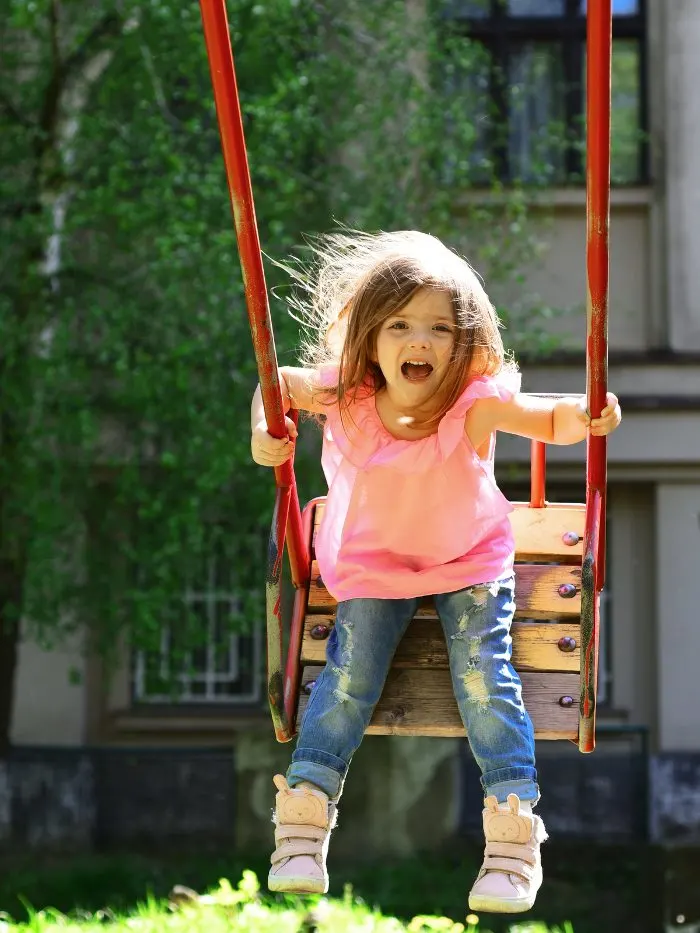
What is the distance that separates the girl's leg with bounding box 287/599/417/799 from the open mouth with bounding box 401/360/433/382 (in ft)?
1.60

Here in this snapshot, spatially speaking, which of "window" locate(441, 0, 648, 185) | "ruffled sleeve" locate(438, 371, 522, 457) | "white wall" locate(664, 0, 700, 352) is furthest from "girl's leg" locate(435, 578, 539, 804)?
"window" locate(441, 0, 648, 185)

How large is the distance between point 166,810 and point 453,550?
23.3 ft

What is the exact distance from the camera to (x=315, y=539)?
3.53 metres

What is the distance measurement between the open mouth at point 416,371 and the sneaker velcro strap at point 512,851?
38.1 inches

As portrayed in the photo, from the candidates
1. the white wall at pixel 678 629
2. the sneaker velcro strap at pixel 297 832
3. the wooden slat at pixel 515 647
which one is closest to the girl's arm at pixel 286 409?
the wooden slat at pixel 515 647

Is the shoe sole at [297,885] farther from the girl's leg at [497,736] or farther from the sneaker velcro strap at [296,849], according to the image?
the girl's leg at [497,736]

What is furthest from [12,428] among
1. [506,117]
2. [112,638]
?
[506,117]

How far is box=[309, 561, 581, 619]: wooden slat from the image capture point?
342 centimetres

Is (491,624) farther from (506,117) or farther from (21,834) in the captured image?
(506,117)

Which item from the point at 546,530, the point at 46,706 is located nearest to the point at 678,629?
the point at 46,706

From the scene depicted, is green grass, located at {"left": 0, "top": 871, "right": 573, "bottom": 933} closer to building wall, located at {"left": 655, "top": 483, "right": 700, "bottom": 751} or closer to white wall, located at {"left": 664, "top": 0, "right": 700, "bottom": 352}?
building wall, located at {"left": 655, "top": 483, "right": 700, "bottom": 751}

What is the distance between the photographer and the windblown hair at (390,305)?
3.09 m

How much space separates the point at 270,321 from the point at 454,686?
0.92 metres

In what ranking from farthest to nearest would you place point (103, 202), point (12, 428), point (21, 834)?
1. point (21, 834)
2. point (12, 428)
3. point (103, 202)
